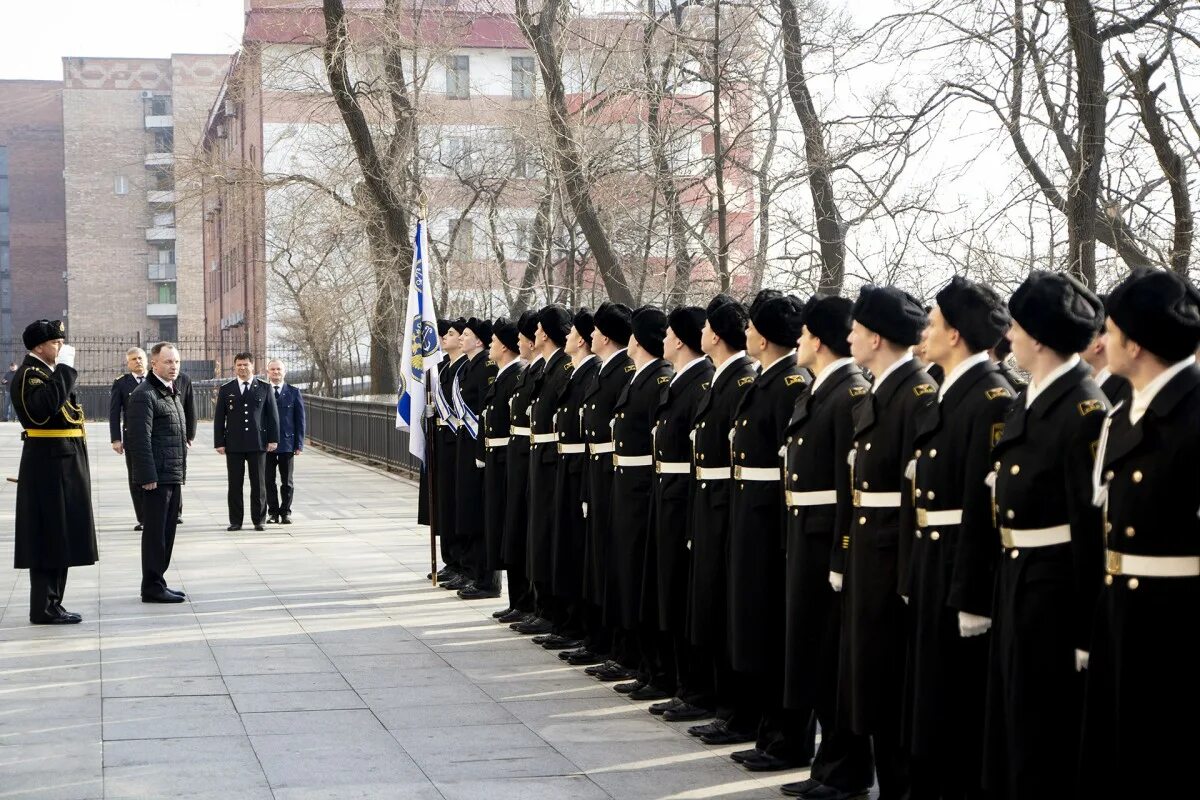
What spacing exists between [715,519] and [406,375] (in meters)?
6.14

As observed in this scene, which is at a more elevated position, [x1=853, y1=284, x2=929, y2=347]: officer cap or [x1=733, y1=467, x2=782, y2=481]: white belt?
[x1=853, y1=284, x2=929, y2=347]: officer cap

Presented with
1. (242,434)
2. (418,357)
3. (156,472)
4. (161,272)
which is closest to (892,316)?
(418,357)

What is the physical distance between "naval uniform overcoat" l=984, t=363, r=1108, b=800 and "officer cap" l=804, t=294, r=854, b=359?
1.64 metres

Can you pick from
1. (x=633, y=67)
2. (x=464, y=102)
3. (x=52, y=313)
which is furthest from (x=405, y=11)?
(x=52, y=313)

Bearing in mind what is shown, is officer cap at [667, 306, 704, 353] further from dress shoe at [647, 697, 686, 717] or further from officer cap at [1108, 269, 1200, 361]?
officer cap at [1108, 269, 1200, 361]

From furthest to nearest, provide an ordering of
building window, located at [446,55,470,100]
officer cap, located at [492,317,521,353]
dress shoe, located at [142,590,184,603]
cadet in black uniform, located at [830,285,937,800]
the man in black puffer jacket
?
building window, located at [446,55,470,100]
dress shoe, located at [142,590,184,603]
the man in black puffer jacket
officer cap, located at [492,317,521,353]
cadet in black uniform, located at [830,285,937,800]

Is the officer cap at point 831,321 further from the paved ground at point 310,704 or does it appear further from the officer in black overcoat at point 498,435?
the officer in black overcoat at point 498,435

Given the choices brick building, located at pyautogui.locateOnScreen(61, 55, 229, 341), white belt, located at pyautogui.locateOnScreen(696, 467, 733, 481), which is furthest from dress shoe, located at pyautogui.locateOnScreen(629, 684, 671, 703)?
brick building, located at pyautogui.locateOnScreen(61, 55, 229, 341)

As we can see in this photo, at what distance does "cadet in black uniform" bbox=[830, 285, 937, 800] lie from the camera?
592 centimetres

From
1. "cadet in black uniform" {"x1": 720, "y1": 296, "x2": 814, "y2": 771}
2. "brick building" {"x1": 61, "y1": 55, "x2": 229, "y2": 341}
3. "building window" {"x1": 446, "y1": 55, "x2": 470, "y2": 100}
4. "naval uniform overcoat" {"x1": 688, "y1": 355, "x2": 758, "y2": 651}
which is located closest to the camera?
"cadet in black uniform" {"x1": 720, "y1": 296, "x2": 814, "y2": 771}

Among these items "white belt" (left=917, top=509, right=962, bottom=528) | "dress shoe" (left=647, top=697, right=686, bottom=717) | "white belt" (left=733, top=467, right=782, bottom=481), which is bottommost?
"dress shoe" (left=647, top=697, right=686, bottom=717)

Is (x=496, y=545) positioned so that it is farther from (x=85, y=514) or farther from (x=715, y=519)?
(x=715, y=519)

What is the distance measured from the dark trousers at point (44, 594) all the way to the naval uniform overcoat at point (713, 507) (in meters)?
5.77

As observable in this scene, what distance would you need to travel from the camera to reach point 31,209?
80562mm
